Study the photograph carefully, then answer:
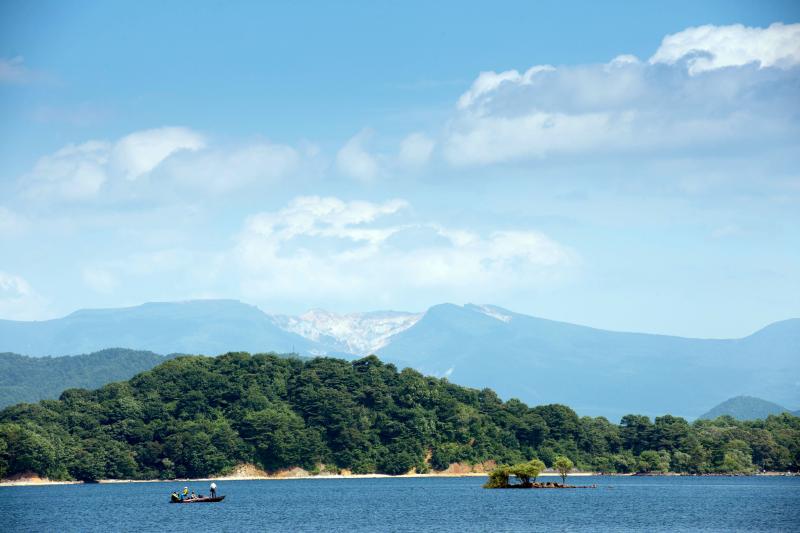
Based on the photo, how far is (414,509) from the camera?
13525 centimetres

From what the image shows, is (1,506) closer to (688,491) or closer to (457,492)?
(457,492)

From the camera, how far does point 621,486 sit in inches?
7456

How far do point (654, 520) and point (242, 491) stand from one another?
79.6 m

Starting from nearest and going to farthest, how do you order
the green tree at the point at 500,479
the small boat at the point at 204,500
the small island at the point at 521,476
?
the small boat at the point at 204,500 → the small island at the point at 521,476 → the green tree at the point at 500,479

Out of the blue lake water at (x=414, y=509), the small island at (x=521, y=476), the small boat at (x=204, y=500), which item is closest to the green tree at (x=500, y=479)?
the small island at (x=521, y=476)

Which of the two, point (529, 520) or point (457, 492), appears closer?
point (529, 520)

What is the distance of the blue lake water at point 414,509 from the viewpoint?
11338 cm

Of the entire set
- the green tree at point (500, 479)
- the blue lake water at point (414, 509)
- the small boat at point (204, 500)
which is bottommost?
the blue lake water at point (414, 509)

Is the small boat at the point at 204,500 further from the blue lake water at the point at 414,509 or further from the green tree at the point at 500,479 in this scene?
the green tree at the point at 500,479

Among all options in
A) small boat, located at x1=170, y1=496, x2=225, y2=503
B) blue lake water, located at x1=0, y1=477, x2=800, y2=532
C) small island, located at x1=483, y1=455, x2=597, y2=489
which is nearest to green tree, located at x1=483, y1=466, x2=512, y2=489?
small island, located at x1=483, y1=455, x2=597, y2=489

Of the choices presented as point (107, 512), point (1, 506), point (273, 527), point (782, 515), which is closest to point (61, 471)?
A: point (1, 506)

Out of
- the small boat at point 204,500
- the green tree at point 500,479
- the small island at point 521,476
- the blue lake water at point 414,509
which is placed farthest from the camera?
the green tree at point 500,479

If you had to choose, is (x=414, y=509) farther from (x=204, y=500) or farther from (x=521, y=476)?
(x=521, y=476)

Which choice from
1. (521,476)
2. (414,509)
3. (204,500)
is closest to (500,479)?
(521,476)
